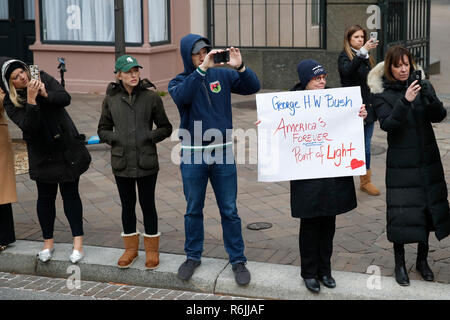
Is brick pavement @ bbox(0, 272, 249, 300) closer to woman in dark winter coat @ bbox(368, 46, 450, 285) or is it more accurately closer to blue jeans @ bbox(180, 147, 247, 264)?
blue jeans @ bbox(180, 147, 247, 264)

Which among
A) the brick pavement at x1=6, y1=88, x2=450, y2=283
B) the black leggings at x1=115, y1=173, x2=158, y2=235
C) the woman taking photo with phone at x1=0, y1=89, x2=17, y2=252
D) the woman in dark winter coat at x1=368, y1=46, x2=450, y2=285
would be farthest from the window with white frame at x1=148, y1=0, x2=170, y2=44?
the woman in dark winter coat at x1=368, y1=46, x2=450, y2=285

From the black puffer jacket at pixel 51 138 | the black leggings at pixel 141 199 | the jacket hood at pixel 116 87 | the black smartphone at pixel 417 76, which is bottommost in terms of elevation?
the black leggings at pixel 141 199

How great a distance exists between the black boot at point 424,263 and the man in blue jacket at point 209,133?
3.99 feet

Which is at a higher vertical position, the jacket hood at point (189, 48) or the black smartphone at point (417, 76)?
the jacket hood at point (189, 48)

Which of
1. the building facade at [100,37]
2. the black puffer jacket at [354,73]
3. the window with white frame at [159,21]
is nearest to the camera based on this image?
the black puffer jacket at [354,73]

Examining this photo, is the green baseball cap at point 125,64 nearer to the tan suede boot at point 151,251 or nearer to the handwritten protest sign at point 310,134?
the handwritten protest sign at point 310,134

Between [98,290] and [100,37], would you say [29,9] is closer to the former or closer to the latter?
[100,37]

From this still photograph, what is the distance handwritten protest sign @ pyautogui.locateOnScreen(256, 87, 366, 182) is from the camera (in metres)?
5.51

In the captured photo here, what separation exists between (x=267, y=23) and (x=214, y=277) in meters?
9.17

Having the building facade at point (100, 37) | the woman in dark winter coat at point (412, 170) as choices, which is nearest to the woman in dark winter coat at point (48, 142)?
the woman in dark winter coat at point (412, 170)

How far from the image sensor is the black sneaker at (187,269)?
584 cm

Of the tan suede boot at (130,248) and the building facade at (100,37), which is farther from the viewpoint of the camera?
the building facade at (100,37)

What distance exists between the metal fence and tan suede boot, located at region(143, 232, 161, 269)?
27.9 ft

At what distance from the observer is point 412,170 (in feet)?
18.0
